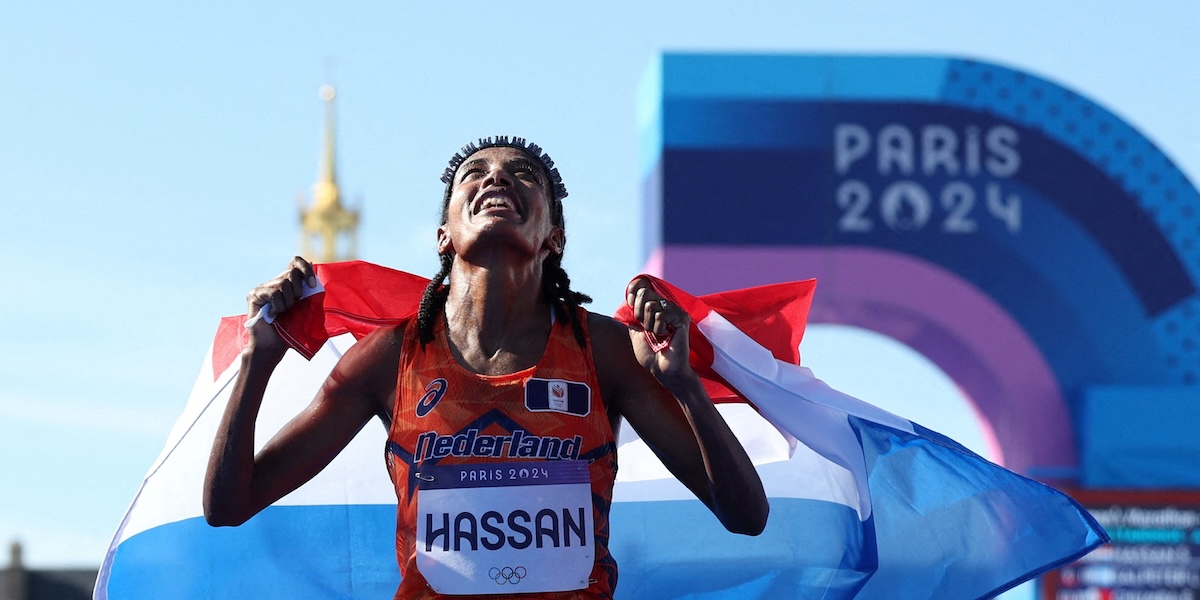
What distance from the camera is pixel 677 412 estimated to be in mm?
3912

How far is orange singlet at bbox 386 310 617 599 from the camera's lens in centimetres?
362

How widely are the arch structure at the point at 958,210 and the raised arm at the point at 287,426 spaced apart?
8187 millimetres

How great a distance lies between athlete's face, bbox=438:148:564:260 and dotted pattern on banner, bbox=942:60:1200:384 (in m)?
9.08

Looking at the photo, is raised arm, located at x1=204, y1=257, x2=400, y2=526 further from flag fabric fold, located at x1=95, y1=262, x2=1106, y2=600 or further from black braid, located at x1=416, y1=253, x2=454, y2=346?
flag fabric fold, located at x1=95, y1=262, x2=1106, y2=600

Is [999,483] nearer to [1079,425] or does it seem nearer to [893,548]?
[893,548]

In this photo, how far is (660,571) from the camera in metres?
5.11

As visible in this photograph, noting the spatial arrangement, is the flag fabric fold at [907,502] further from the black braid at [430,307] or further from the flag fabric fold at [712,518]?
the black braid at [430,307]

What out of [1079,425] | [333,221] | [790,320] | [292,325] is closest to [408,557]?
[292,325]

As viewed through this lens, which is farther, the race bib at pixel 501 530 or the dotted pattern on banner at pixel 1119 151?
the dotted pattern on banner at pixel 1119 151

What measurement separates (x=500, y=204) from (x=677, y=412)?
25.0 inches

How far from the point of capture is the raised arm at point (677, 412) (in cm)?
360

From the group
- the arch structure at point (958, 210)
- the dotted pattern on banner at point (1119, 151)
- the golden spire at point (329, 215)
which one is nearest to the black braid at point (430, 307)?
the arch structure at point (958, 210)

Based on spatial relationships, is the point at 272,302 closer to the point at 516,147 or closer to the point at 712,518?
the point at 516,147

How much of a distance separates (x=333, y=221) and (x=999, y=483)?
1695 inches
